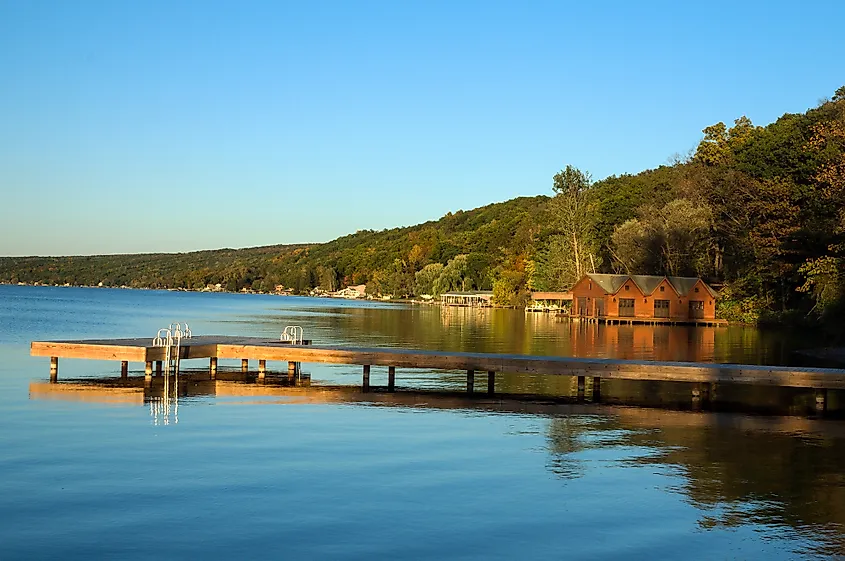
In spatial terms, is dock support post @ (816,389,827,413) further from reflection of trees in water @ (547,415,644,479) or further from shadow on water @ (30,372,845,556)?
reflection of trees in water @ (547,415,644,479)

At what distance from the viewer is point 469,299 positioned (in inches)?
5561

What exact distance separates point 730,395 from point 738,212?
2466 inches

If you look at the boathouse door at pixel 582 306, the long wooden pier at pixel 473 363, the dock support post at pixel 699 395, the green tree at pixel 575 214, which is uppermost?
the green tree at pixel 575 214

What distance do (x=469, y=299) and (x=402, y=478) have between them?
127415mm

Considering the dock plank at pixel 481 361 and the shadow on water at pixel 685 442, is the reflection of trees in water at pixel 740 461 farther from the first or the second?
the dock plank at pixel 481 361

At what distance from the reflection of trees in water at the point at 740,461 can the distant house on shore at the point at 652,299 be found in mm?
65898

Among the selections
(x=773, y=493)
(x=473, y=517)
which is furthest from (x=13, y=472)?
(x=773, y=493)

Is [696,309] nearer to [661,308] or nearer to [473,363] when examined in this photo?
[661,308]

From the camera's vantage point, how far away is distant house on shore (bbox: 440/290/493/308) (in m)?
138

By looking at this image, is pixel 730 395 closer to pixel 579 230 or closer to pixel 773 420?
pixel 773 420

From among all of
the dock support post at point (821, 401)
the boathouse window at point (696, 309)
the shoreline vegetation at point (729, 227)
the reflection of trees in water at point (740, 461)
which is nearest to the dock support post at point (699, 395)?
the reflection of trees in water at point (740, 461)

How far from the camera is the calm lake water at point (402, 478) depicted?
35.1 feet

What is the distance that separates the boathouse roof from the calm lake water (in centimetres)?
6602

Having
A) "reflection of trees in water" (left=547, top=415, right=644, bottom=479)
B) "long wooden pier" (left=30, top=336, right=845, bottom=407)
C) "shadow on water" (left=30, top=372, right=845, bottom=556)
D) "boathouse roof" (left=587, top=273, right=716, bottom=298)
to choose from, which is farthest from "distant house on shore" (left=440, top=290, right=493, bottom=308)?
"reflection of trees in water" (left=547, top=415, right=644, bottom=479)
